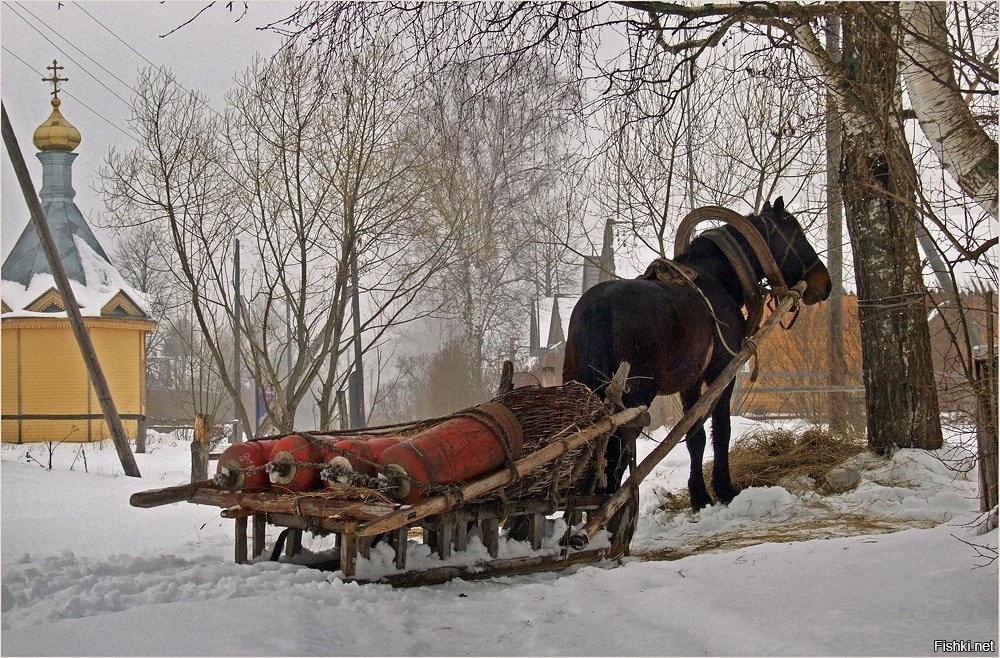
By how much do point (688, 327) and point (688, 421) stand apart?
80 cm

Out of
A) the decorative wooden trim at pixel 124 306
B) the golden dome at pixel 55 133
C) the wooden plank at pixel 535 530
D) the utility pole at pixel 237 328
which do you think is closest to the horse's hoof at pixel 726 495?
the wooden plank at pixel 535 530

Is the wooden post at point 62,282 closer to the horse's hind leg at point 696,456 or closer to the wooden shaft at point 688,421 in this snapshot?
the horse's hind leg at point 696,456

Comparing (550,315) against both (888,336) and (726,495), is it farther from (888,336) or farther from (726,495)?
(726,495)

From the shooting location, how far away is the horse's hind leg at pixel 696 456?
7016mm

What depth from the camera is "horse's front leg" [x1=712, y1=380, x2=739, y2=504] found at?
7.18 m

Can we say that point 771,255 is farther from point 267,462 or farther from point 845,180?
point 267,462

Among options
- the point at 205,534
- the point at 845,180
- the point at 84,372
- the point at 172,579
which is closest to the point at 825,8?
the point at 845,180

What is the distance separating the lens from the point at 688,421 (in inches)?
235

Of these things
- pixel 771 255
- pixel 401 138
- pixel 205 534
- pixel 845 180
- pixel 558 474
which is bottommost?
pixel 205 534

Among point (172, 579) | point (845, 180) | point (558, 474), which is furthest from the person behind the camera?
point (845, 180)

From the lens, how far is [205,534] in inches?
308

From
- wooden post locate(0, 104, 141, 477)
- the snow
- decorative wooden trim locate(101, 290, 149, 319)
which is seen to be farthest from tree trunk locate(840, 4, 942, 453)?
decorative wooden trim locate(101, 290, 149, 319)

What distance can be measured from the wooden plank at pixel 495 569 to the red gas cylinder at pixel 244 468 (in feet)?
2.81

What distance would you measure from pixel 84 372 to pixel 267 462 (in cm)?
1799
